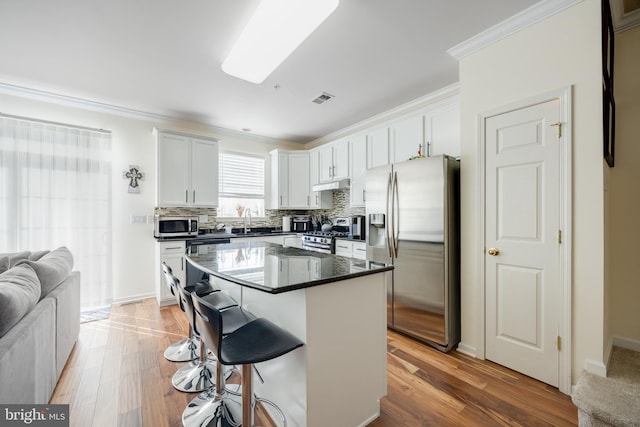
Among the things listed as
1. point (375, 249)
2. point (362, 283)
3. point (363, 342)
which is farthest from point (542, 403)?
point (375, 249)

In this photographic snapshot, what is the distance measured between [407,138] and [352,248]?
1.60 meters

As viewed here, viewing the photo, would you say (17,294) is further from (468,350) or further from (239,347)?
(468,350)

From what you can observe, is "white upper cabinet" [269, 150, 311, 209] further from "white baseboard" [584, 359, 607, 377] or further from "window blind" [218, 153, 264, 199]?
"white baseboard" [584, 359, 607, 377]

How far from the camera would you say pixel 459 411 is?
5.64 feet

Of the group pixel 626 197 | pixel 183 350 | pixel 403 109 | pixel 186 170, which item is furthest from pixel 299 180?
pixel 626 197

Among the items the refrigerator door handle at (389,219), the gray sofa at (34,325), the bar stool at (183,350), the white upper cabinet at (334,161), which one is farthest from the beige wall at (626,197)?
the gray sofa at (34,325)

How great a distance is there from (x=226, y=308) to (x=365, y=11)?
2383mm

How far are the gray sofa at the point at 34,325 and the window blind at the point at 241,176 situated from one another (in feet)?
8.45

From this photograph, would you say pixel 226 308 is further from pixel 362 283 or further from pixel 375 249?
pixel 375 249

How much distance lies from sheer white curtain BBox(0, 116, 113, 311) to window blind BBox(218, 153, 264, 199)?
161cm

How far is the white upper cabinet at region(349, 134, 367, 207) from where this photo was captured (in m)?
4.03

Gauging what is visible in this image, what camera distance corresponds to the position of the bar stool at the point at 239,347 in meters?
1.20

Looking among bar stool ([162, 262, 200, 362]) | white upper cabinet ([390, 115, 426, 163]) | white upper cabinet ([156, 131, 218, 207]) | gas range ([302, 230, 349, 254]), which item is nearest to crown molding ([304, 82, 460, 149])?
white upper cabinet ([390, 115, 426, 163])

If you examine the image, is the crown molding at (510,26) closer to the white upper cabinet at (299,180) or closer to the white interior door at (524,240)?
the white interior door at (524,240)
